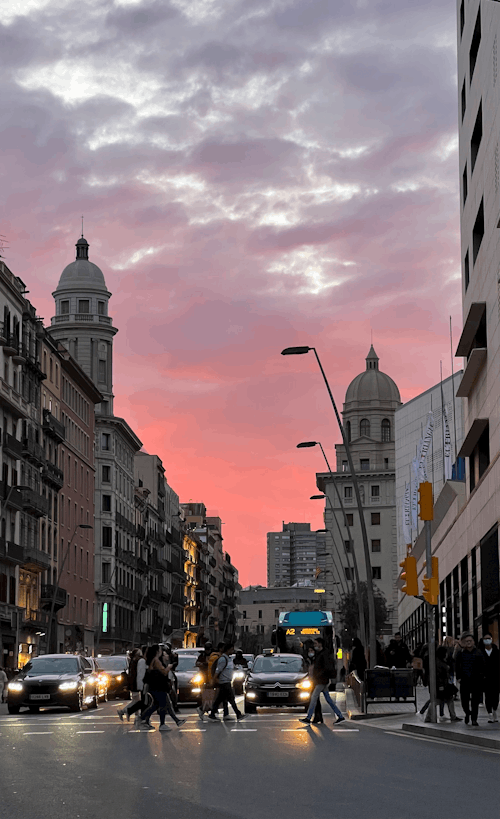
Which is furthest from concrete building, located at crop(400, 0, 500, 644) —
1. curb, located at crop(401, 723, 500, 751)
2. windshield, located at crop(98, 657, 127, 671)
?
curb, located at crop(401, 723, 500, 751)

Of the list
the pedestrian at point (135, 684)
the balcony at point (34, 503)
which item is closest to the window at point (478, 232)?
the pedestrian at point (135, 684)

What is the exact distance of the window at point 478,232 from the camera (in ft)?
141

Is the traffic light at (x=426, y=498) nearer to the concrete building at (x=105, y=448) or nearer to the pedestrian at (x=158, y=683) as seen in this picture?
the pedestrian at (x=158, y=683)

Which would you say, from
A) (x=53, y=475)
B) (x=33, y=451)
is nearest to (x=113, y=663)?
(x=33, y=451)

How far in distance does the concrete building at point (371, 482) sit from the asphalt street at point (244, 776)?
116381 millimetres

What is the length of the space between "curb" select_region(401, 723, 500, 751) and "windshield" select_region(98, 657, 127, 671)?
25793 millimetres

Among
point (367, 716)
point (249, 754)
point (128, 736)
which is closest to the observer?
point (249, 754)

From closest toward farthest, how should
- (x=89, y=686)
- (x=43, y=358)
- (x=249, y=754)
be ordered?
(x=249, y=754) → (x=89, y=686) → (x=43, y=358)

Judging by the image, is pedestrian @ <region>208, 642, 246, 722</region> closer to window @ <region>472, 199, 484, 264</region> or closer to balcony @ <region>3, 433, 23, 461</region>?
window @ <region>472, 199, 484, 264</region>

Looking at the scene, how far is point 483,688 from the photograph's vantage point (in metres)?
24.0

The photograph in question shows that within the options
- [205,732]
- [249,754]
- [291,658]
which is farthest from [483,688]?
[291,658]

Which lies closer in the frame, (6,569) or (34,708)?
(34,708)

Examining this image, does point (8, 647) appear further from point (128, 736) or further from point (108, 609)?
point (128, 736)

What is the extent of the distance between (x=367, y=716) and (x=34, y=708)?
447 inches
